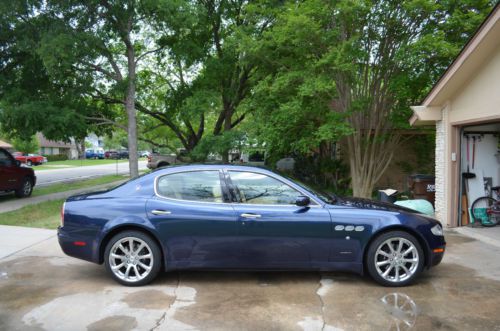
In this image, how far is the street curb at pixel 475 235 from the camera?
7122 mm

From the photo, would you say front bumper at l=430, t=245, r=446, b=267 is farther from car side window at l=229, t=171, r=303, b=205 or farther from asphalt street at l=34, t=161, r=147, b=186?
asphalt street at l=34, t=161, r=147, b=186

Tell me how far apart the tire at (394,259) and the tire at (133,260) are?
252cm

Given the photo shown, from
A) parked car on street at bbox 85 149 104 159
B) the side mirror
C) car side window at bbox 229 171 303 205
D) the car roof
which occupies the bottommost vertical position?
the side mirror

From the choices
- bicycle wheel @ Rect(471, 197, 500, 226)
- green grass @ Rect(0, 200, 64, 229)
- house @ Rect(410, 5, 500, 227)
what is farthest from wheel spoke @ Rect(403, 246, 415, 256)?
green grass @ Rect(0, 200, 64, 229)

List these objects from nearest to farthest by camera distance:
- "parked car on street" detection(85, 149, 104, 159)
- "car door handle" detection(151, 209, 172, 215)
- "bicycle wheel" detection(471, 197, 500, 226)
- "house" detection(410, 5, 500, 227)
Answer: "car door handle" detection(151, 209, 172, 215) → "house" detection(410, 5, 500, 227) → "bicycle wheel" detection(471, 197, 500, 226) → "parked car on street" detection(85, 149, 104, 159)

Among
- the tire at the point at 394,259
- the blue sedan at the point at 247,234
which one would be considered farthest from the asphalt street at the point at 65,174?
the tire at the point at 394,259

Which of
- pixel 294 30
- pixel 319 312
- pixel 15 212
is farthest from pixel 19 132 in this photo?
pixel 319 312

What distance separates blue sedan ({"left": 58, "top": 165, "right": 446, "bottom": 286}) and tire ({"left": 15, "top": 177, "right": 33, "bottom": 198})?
10163mm

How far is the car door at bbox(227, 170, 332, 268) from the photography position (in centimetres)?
484

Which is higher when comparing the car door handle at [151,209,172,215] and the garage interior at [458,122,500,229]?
the garage interior at [458,122,500,229]

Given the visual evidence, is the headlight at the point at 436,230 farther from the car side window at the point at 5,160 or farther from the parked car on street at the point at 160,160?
the parked car on street at the point at 160,160

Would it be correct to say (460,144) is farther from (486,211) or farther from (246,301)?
(246,301)

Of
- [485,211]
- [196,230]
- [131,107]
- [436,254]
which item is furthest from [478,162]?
[131,107]

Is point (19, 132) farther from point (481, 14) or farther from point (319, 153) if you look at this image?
point (481, 14)
